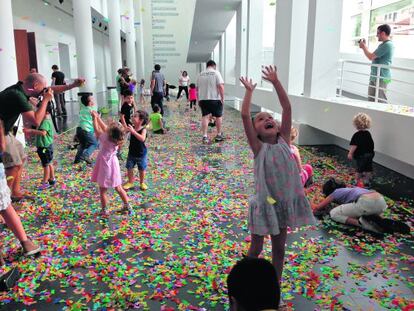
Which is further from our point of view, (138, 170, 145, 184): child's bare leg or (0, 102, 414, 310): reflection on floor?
(138, 170, 145, 184): child's bare leg

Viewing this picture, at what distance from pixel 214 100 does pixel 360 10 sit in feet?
26.1

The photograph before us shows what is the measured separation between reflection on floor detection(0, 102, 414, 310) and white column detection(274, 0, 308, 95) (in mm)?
4072

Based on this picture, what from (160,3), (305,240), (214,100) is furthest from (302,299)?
(160,3)

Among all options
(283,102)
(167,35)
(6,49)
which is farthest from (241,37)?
(167,35)

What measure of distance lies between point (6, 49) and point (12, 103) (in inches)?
159

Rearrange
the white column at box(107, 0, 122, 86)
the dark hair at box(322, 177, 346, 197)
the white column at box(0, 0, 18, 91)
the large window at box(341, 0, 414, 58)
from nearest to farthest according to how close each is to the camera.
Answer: the dark hair at box(322, 177, 346, 197) → the white column at box(0, 0, 18, 91) → the large window at box(341, 0, 414, 58) → the white column at box(107, 0, 122, 86)

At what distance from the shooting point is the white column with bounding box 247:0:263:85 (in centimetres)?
1294

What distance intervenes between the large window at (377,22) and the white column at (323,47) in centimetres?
409

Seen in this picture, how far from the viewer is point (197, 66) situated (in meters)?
40.8

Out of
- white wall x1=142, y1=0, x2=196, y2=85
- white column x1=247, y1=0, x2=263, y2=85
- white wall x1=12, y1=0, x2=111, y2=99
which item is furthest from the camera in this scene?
white wall x1=142, y1=0, x2=196, y2=85

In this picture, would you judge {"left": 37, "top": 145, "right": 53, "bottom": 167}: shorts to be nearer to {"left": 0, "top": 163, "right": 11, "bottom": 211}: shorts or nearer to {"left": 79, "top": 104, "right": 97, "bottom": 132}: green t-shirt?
{"left": 79, "top": 104, "right": 97, "bottom": 132}: green t-shirt

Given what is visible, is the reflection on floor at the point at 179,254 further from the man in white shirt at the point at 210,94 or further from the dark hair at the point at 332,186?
the man in white shirt at the point at 210,94

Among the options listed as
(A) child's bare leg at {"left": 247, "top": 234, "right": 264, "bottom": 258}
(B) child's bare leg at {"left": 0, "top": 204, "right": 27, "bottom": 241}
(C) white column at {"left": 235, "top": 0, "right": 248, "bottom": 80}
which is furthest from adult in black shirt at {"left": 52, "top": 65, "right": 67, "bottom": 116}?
(A) child's bare leg at {"left": 247, "top": 234, "right": 264, "bottom": 258}

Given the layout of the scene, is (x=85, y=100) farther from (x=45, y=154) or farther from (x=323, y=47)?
(x=323, y=47)
